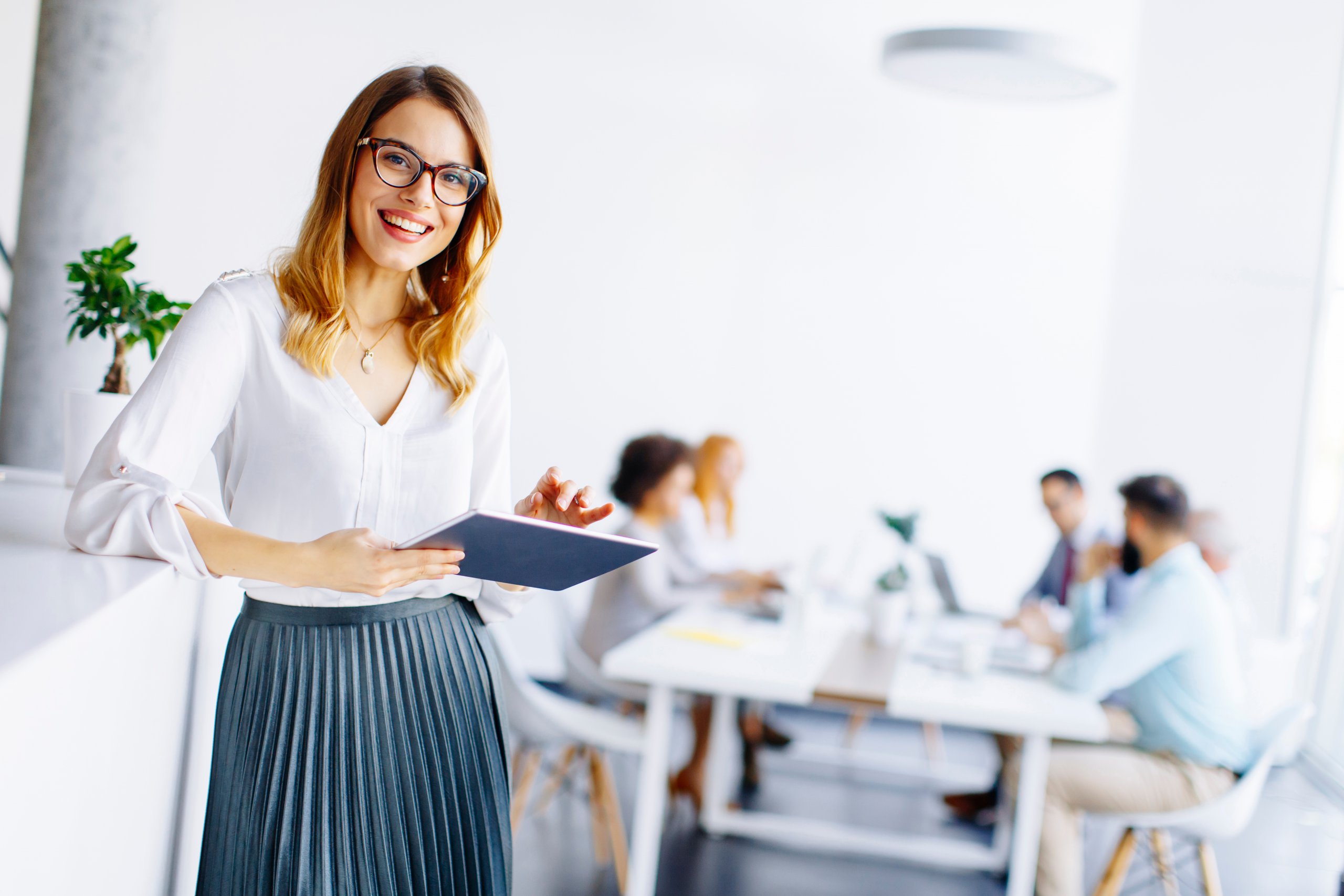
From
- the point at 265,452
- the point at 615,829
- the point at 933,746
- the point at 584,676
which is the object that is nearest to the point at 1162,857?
the point at 615,829

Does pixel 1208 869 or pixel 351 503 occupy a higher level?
pixel 351 503

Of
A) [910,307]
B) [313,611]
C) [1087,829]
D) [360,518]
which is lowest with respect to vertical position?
[1087,829]

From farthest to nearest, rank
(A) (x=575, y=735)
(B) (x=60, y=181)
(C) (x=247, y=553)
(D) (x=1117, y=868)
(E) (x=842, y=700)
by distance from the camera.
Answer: (A) (x=575, y=735) < (D) (x=1117, y=868) < (E) (x=842, y=700) < (B) (x=60, y=181) < (C) (x=247, y=553)

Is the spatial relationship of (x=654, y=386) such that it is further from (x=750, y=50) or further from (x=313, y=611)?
(x=313, y=611)

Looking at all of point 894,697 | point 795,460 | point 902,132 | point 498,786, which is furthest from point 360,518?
point 902,132

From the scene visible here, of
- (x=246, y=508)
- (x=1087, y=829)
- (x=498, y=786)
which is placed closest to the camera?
(x=246, y=508)

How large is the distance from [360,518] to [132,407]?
302 millimetres

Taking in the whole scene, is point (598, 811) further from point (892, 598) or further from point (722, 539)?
point (722, 539)

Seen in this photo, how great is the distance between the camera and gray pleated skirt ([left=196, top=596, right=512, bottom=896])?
1.39 meters

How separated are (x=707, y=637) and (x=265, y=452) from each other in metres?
2.28

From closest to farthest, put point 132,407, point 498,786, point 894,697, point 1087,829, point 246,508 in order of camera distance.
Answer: point 132,407 → point 246,508 → point 498,786 → point 894,697 → point 1087,829

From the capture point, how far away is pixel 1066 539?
482 centimetres

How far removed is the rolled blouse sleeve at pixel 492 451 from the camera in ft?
5.19

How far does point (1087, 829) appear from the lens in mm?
4410
